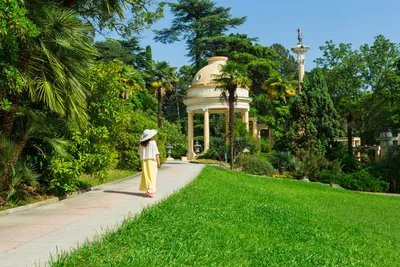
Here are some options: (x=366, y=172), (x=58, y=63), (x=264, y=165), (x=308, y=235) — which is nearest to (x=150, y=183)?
(x=58, y=63)

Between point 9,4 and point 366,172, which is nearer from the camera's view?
point 9,4

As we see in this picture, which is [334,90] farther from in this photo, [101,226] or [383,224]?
[101,226]

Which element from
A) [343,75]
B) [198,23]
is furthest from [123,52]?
[343,75]

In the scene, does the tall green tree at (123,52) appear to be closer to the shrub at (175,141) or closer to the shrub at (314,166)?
the shrub at (175,141)

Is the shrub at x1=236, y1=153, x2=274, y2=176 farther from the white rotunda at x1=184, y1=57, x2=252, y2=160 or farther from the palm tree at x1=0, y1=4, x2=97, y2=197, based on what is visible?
the palm tree at x1=0, y1=4, x2=97, y2=197

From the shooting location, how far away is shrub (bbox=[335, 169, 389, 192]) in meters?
24.3

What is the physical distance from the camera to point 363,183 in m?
24.4

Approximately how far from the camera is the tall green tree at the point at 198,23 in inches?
2048

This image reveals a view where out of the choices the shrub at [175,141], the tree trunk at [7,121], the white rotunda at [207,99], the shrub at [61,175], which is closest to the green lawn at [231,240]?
the shrub at [61,175]

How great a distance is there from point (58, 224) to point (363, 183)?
2100cm

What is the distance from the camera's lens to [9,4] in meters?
6.96

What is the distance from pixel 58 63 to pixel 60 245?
503 centimetres

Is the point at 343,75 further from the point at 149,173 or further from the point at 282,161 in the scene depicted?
the point at 149,173

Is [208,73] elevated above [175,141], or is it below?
above
